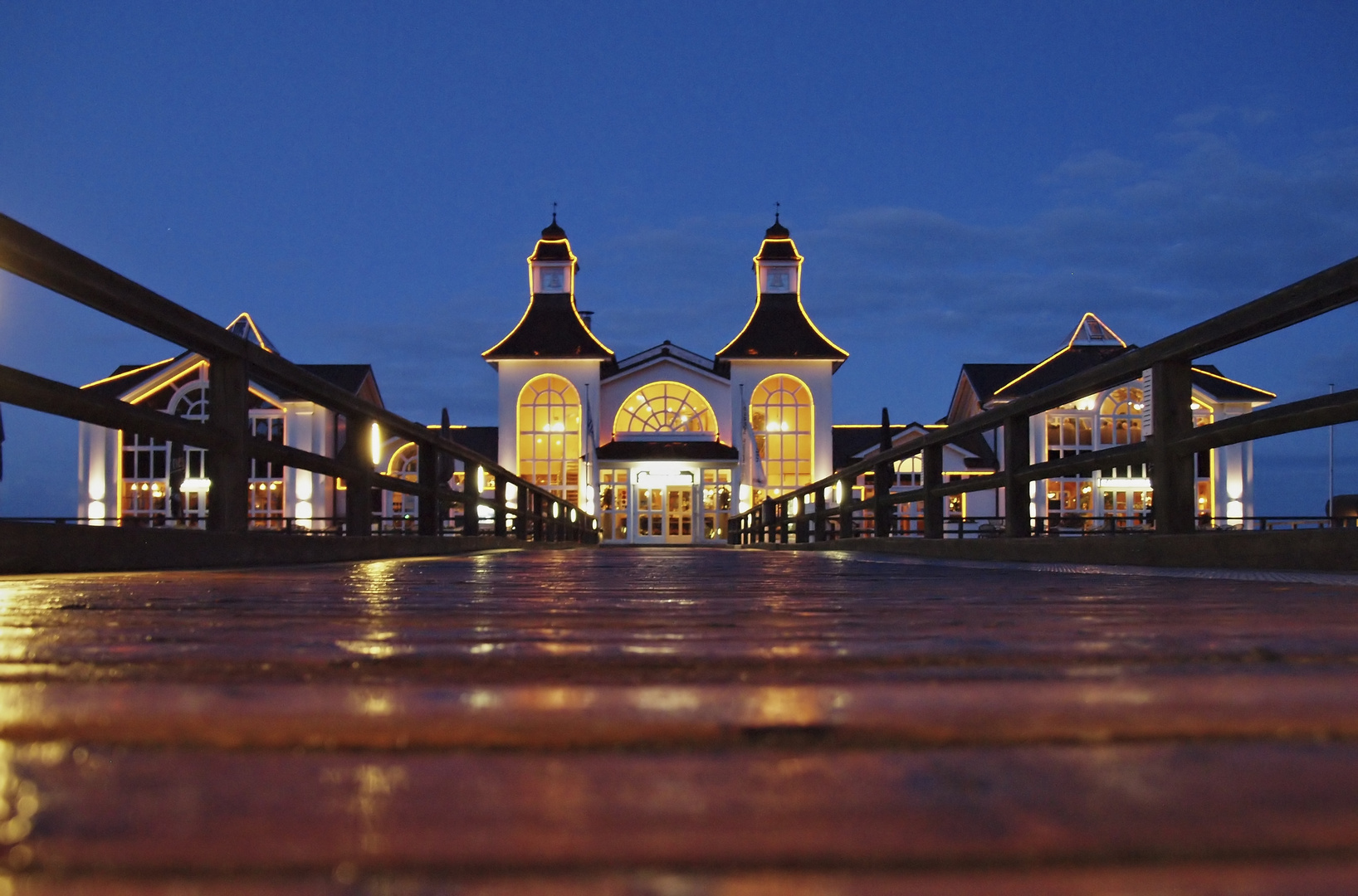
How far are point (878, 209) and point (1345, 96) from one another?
61.0 metres

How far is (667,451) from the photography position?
33188 mm

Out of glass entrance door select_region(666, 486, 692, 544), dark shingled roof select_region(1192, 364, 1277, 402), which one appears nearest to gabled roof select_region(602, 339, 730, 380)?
glass entrance door select_region(666, 486, 692, 544)

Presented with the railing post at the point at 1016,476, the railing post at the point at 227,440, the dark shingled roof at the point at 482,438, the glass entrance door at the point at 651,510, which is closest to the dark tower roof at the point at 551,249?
A: the dark shingled roof at the point at 482,438

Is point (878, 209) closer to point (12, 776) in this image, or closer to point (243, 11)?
point (243, 11)

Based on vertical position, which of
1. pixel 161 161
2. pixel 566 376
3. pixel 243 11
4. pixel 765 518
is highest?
pixel 243 11

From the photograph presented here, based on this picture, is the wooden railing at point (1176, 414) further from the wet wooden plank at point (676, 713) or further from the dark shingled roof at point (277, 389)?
the dark shingled roof at point (277, 389)

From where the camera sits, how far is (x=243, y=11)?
381 feet

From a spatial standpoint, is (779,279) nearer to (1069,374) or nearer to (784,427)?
(784,427)

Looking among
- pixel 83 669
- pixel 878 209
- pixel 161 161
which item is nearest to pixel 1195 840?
pixel 83 669

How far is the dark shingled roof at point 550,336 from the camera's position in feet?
112

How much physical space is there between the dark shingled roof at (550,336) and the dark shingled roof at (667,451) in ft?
10.7

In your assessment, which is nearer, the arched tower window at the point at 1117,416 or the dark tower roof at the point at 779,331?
the arched tower window at the point at 1117,416

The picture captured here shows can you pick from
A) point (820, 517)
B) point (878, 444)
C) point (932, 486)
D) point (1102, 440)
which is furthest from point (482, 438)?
point (932, 486)

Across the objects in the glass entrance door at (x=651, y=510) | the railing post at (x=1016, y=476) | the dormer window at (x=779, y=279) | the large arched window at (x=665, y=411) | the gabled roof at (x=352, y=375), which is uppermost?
the dormer window at (x=779, y=279)
